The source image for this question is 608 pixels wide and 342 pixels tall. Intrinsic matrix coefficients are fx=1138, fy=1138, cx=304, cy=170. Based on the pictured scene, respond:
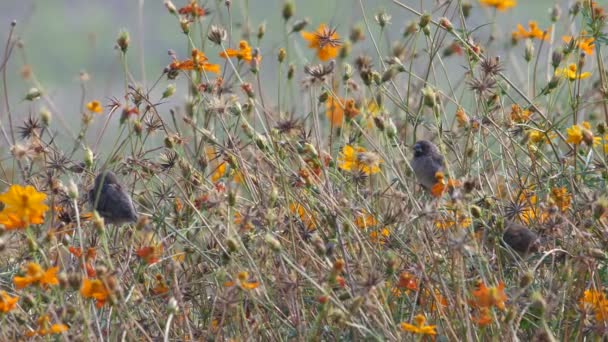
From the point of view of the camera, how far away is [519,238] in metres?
4.00

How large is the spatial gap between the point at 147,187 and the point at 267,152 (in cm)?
61

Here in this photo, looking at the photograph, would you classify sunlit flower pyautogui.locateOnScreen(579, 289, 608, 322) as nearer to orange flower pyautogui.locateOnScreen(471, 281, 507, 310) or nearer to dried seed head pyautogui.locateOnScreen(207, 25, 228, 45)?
orange flower pyautogui.locateOnScreen(471, 281, 507, 310)

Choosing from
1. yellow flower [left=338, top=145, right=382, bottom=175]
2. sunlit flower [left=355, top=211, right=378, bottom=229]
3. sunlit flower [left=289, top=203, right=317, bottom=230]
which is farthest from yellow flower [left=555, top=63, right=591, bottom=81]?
sunlit flower [left=289, top=203, right=317, bottom=230]

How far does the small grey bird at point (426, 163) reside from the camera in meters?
4.41

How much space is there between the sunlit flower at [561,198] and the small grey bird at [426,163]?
48 centimetres

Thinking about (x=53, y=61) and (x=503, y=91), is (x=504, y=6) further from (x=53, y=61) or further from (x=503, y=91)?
(x=53, y=61)

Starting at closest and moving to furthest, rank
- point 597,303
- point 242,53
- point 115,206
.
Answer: point 597,303
point 115,206
point 242,53

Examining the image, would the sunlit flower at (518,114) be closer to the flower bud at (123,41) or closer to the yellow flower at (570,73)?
the yellow flower at (570,73)

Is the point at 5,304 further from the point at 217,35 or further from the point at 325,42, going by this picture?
the point at 325,42

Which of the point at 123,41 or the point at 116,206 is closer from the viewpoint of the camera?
the point at 116,206

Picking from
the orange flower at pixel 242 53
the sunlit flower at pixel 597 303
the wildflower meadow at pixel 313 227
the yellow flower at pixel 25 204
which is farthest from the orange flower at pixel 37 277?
the sunlit flower at pixel 597 303

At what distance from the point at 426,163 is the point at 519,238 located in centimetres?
60

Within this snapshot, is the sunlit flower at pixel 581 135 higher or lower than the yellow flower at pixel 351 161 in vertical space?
higher

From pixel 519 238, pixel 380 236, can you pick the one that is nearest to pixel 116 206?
pixel 380 236
